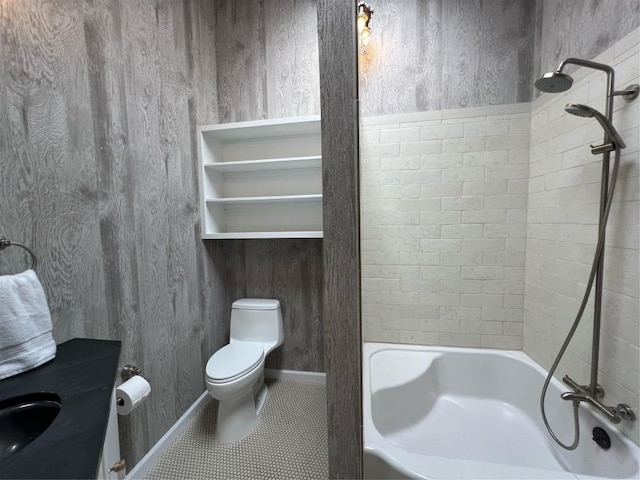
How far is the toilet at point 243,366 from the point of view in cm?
150

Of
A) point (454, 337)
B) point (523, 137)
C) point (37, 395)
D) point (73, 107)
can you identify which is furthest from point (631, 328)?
point (73, 107)

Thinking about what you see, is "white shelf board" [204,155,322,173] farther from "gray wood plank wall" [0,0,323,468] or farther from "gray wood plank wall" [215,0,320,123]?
"gray wood plank wall" [215,0,320,123]

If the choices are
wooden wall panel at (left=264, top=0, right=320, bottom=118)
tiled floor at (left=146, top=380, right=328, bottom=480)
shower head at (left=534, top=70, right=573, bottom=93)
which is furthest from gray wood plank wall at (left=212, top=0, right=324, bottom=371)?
shower head at (left=534, top=70, right=573, bottom=93)

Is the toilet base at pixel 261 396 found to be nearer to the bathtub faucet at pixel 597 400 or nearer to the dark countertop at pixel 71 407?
the dark countertop at pixel 71 407

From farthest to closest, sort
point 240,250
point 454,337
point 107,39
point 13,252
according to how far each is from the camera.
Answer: point 240,250 < point 454,337 < point 107,39 < point 13,252

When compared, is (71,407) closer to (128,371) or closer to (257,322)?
(128,371)

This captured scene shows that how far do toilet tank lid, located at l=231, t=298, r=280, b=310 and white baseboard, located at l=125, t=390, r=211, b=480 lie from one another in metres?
0.65

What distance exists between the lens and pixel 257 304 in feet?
6.68

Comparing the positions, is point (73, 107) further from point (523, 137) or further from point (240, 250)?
point (523, 137)

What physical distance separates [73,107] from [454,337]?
2.43 meters

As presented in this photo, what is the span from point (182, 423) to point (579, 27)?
10.1 feet

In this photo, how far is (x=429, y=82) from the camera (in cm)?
172

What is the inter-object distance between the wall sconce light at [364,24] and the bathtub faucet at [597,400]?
7.13 feet

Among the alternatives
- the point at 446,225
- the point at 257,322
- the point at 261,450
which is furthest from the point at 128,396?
the point at 446,225
